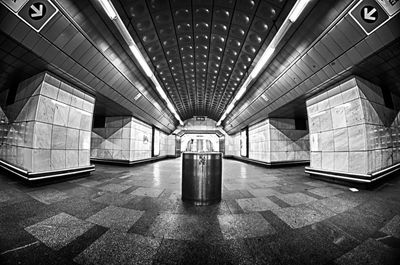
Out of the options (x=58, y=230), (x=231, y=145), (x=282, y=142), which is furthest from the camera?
(x=231, y=145)

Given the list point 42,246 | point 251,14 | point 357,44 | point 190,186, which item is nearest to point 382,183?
point 357,44

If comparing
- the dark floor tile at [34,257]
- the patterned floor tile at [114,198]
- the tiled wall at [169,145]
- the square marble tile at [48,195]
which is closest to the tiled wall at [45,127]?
the square marble tile at [48,195]

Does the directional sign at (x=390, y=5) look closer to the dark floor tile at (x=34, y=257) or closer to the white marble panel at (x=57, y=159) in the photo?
the dark floor tile at (x=34, y=257)

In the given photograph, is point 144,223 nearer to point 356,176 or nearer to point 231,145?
point 356,176

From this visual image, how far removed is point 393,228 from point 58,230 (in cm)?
605

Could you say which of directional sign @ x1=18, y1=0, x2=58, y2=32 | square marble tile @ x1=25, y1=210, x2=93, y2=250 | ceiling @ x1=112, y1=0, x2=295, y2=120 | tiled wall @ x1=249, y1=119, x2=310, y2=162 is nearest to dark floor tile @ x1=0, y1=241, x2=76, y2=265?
square marble tile @ x1=25, y1=210, x2=93, y2=250

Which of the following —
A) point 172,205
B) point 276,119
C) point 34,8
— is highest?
point 34,8

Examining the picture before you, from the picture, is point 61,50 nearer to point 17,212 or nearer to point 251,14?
point 17,212

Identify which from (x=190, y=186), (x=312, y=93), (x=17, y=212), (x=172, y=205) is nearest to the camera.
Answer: (x=17, y=212)

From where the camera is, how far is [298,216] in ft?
10.1

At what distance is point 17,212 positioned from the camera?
304 cm

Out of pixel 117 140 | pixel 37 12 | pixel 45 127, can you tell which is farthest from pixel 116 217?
pixel 117 140

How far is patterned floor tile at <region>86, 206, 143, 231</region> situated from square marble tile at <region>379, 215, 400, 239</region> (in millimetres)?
4630

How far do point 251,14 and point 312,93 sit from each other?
16.6 ft
